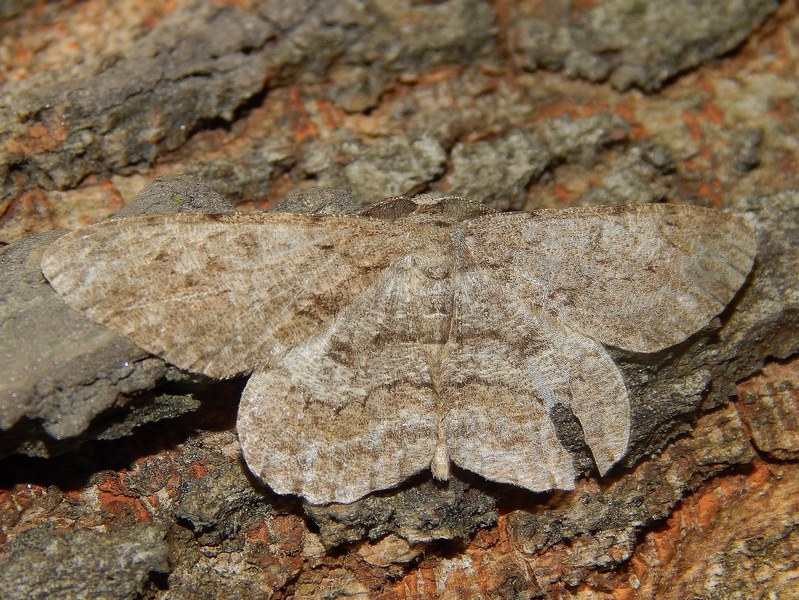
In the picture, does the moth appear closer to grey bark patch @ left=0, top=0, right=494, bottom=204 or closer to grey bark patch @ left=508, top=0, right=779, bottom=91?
grey bark patch @ left=0, top=0, right=494, bottom=204

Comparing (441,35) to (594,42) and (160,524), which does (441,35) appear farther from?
(160,524)

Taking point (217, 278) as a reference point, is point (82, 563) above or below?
below

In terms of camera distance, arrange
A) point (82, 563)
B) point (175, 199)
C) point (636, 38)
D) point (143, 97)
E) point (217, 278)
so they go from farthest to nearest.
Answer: point (636, 38) < point (143, 97) < point (175, 199) < point (217, 278) < point (82, 563)

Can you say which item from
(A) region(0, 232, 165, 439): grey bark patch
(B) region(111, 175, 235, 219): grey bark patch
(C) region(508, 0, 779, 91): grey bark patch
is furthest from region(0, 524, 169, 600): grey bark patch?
(C) region(508, 0, 779, 91): grey bark patch

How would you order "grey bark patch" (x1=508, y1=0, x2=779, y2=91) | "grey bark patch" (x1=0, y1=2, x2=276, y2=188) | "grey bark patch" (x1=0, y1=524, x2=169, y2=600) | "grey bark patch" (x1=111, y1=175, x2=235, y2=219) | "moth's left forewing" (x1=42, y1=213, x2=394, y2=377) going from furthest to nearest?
"grey bark patch" (x1=508, y1=0, x2=779, y2=91) < "grey bark patch" (x1=0, y1=2, x2=276, y2=188) < "grey bark patch" (x1=111, y1=175, x2=235, y2=219) < "moth's left forewing" (x1=42, y1=213, x2=394, y2=377) < "grey bark patch" (x1=0, y1=524, x2=169, y2=600)

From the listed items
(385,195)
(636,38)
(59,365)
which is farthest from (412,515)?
(636,38)

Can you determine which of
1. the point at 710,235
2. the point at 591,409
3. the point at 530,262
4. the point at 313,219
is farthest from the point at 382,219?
the point at 710,235

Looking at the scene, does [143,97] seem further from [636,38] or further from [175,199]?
[636,38]
